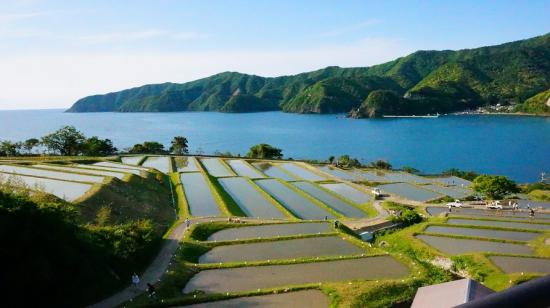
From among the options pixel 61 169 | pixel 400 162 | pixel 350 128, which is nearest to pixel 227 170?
pixel 61 169

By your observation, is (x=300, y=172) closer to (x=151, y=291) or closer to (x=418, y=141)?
(x=151, y=291)

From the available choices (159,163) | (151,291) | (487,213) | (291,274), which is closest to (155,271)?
(151,291)

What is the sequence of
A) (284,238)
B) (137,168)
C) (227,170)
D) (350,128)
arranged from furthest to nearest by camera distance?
1. (350,128)
2. (227,170)
3. (137,168)
4. (284,238)

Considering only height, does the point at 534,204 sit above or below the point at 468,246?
below

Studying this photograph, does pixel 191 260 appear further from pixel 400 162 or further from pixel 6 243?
pixel 400 162

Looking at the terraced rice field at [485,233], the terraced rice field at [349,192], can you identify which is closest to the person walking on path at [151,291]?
A: the terraced rice field at [485,233]

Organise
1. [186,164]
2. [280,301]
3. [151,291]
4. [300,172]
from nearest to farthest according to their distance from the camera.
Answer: [280,301] → [151,291] → [300,172] → [186,164]
